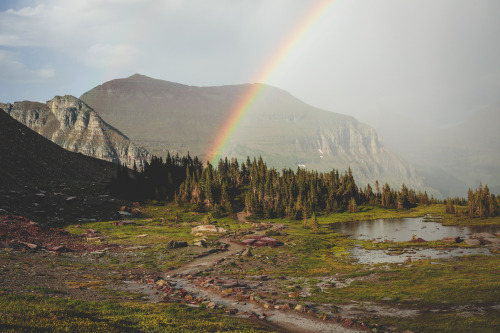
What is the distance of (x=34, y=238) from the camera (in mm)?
60625

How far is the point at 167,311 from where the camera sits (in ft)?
91.5

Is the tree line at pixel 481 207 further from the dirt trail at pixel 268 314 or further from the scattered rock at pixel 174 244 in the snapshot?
the dirt trail at pixel 268 314

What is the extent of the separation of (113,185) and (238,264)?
134 metres

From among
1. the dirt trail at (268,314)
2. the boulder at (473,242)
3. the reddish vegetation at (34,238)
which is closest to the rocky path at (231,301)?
the dirt trail at (268,314)

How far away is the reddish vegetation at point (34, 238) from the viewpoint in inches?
2105

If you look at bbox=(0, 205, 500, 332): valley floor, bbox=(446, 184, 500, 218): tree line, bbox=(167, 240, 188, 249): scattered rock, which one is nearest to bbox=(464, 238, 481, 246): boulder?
bbox=(0, 205, 500, 332): valley floor

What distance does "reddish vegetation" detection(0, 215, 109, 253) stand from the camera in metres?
53.5

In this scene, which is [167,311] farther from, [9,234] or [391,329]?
[9,234]

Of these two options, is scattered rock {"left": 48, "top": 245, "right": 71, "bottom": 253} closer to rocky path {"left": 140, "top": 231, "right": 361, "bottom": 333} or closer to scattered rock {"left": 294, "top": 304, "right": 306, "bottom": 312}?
rocky path {"left": 140, "top": 231, "right": 361, "bottom": 333}

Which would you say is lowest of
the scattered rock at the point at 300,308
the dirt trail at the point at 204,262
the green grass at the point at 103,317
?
the dirt trail at the point at 204,262

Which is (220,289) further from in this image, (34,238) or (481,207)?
(481,207)

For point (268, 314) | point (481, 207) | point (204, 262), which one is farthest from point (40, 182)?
point (481, 207)

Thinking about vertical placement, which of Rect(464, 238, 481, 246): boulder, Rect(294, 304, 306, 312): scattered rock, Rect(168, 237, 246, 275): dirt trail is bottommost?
Rect(168, 237, 246, 275): dirt trail

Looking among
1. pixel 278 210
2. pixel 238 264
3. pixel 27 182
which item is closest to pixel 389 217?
pixel 278 210
